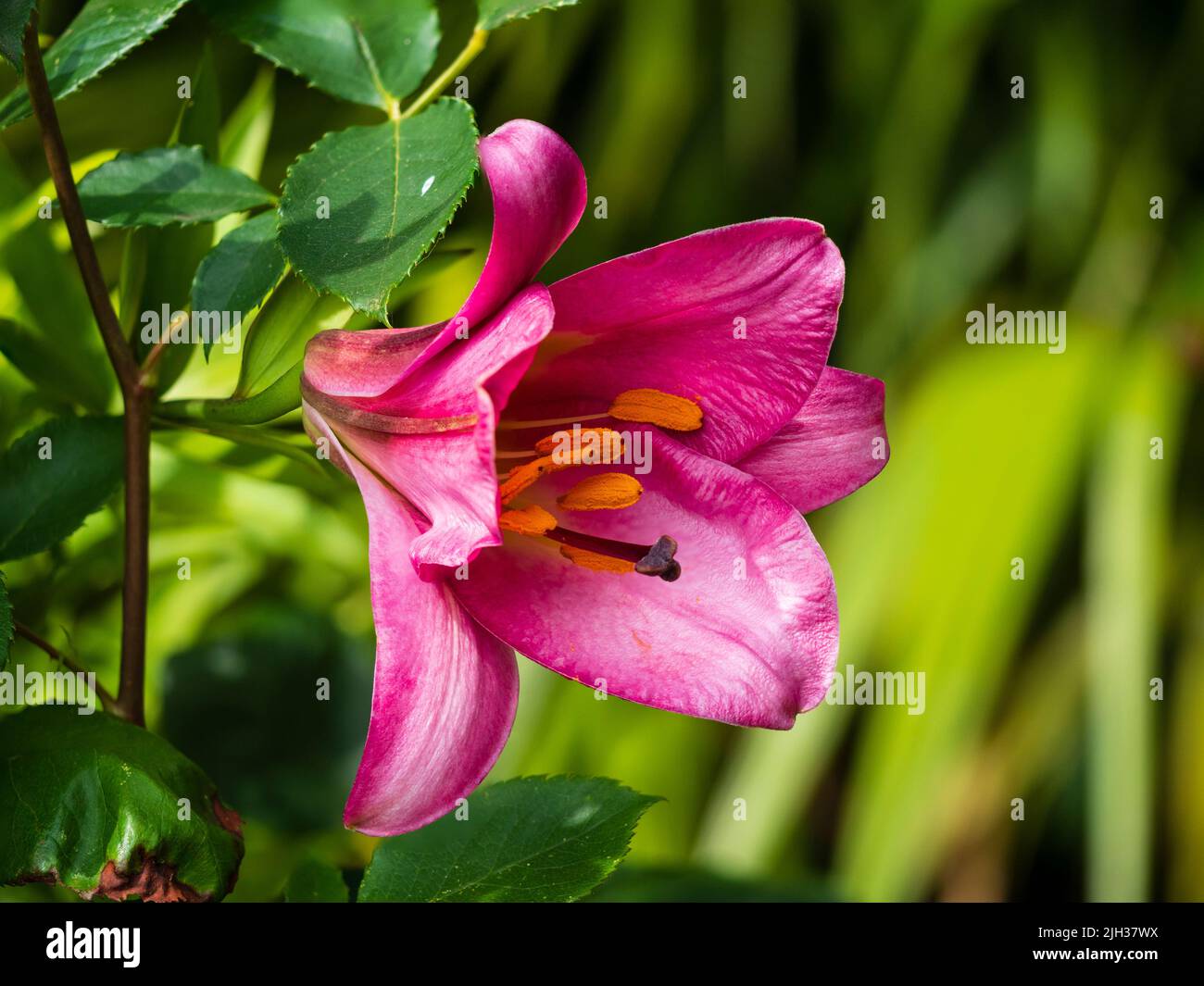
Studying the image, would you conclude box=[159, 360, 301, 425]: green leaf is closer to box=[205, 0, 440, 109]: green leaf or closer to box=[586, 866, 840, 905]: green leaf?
box=[205, 0, 440, 109]: green leaf

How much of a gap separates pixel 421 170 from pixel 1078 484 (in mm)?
1142

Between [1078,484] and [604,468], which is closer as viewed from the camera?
[604,468]

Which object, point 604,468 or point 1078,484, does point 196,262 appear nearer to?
point 604,468

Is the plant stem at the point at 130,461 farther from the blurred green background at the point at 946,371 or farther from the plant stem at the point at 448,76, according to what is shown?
the blurred green background at the point at 946,371

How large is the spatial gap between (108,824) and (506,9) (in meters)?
0.30

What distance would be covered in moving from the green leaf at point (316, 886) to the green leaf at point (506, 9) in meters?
0.31

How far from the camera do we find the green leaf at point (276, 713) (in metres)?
0.65

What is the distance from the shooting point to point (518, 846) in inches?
15.8

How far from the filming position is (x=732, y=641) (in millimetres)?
387

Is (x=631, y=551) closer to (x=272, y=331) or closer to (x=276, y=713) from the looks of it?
(x=272, y=331)

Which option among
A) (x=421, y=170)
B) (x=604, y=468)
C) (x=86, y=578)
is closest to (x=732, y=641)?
(x=604, y=468)

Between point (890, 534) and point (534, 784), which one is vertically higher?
point (890, 534)

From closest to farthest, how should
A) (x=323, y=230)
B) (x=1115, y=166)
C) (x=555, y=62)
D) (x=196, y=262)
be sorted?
(x=323, y=230) → (x=196, y=262) → (x=555, y=62) → (x=1115, y=166)

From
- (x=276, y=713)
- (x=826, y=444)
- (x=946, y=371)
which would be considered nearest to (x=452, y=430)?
(x=826, y=444)
